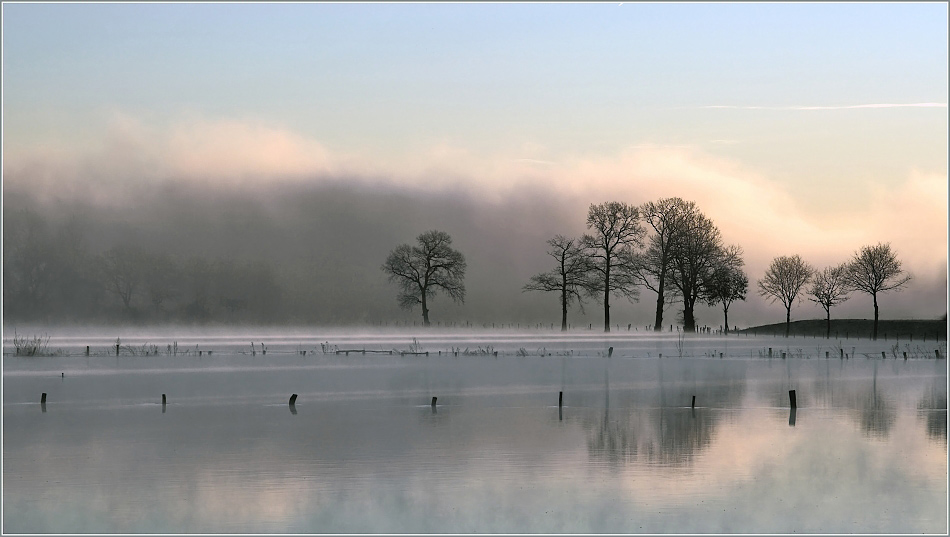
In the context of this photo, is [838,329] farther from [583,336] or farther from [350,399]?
[350,399]

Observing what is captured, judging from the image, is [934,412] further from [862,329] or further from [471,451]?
[862,329]

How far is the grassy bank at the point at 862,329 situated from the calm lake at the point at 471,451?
43.8 metres

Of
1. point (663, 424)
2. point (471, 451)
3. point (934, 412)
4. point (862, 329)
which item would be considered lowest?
point (471, 451)

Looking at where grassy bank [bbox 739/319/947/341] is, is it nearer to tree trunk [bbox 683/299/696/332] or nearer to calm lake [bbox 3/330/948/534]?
tree trunk [bbox 683/299/696/332]

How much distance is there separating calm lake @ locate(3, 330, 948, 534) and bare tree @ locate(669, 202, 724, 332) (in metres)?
28.4

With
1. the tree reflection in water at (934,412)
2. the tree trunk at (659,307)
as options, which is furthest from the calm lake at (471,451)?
the tree trunk at (659,307)

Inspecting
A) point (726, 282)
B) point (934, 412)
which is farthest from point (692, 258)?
point (934, 412)

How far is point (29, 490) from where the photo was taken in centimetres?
2245

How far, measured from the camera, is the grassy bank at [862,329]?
323 feet

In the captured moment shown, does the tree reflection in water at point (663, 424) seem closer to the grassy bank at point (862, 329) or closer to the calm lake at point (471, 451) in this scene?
the calm lake at point (471, 451)

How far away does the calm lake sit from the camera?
20.0 m

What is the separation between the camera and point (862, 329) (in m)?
107

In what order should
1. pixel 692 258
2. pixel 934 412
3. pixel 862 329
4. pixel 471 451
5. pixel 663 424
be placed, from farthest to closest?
pixel 862 329
pixel 692 258
pixel 934 412
pixel 663 424
pixel 471 451

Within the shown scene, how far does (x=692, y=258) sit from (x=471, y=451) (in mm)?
62475
